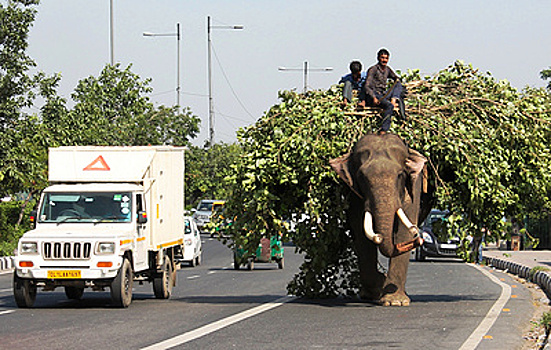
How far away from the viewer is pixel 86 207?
18844 mm

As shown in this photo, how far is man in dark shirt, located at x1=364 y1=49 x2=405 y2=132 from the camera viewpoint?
16125 mm

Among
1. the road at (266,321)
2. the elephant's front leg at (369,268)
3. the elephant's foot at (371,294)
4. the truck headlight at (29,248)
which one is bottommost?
the road at (266,321)

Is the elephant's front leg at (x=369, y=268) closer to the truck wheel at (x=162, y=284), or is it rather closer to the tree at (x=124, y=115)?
the truck wheel at (x=162, y=284)

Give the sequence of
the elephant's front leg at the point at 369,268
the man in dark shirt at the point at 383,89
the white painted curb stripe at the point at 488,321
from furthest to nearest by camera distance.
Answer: the elephant's front leg at the point at 369,268
the man in dark shirt at the point at 383,89
the white painted curb stripe at the point at 488,321

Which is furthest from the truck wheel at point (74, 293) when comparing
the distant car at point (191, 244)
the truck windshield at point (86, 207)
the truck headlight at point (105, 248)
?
the distant car at point (191, 244)

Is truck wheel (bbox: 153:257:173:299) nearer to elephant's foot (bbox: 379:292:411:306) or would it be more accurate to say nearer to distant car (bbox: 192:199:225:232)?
elephant's foot (bbox: 379:292:411:306)

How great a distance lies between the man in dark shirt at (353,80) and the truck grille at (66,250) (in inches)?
192

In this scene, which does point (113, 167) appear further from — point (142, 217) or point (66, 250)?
point (66, 250)

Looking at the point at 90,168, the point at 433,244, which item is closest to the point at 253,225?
the point at 90,168

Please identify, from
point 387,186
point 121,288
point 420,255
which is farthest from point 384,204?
point 420,255

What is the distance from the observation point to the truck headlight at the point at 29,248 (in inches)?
691

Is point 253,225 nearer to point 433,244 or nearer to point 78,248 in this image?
point 78,248

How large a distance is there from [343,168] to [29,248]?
552cm

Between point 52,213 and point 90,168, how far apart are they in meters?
1.12
